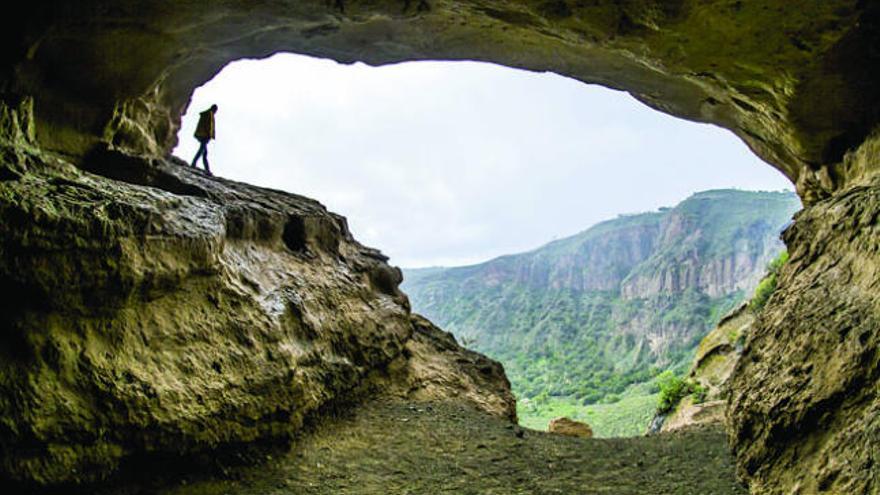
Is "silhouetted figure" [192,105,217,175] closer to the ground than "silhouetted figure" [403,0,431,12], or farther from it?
closer to the ground

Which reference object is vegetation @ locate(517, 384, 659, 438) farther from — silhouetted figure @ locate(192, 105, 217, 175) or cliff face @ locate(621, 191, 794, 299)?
cliff face @ locate(621, 191, 794, 299)

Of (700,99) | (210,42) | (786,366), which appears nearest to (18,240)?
(210,42)

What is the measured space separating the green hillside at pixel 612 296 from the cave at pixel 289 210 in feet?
119

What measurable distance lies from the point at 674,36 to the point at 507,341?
3376 inches

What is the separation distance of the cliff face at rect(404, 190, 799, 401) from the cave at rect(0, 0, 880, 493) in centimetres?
5643

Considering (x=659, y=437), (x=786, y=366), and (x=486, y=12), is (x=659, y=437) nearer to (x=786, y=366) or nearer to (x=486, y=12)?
(x=786, y=366)

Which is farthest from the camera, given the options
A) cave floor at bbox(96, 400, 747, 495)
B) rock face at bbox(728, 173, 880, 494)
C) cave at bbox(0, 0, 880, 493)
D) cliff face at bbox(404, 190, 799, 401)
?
cliff face at bbox(404, 190, 799, 401)

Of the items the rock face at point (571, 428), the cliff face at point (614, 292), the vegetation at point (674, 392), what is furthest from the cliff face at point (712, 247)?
the rock face at point (571, 428)

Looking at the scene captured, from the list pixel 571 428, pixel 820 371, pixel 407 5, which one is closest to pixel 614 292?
pixel 571 428

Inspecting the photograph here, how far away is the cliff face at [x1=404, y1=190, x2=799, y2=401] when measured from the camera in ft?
241

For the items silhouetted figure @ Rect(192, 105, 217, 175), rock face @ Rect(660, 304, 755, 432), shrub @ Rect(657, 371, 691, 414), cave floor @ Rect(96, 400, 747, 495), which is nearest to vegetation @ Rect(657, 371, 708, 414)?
shrub @ Rect(657, 371, 691, 414)

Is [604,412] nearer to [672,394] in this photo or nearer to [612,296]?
[672,394]

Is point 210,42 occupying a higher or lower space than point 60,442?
higher

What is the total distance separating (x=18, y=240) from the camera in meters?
5.62
